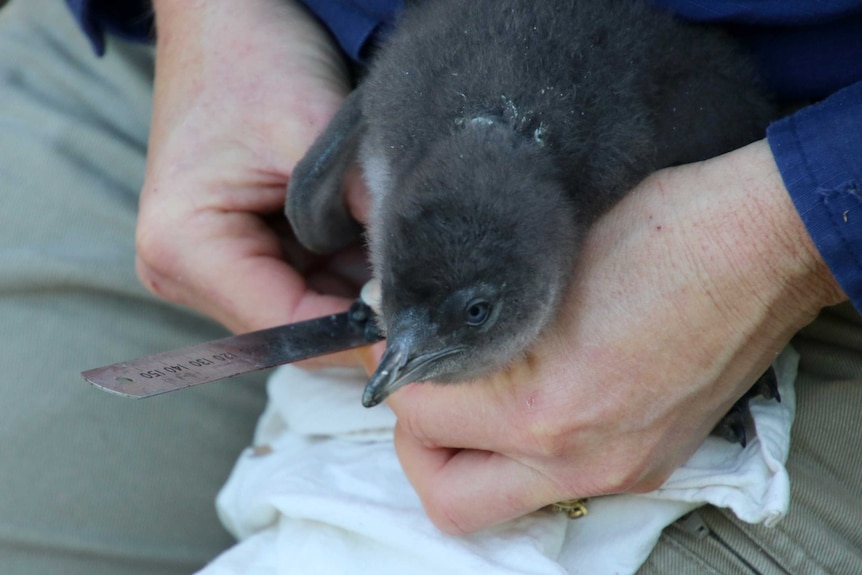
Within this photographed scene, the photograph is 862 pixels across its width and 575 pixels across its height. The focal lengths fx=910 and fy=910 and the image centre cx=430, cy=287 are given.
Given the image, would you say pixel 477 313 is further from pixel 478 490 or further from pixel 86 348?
pixel 86 348

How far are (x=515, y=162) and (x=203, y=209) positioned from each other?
2.50 ft

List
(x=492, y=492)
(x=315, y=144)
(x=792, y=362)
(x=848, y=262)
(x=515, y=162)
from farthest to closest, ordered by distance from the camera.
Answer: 1. (x=315, y=144)
2. (x=792, y=362)
3. (x=492, y=492)
4. (x=515, y=162)
5. (x=848, y=262)

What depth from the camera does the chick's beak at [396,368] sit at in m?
1.26

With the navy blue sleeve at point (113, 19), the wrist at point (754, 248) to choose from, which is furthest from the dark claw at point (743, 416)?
the navy blue sleeve at point (113, 19)

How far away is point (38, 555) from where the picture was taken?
1876 millimetres

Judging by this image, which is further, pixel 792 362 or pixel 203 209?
pixel 203 209

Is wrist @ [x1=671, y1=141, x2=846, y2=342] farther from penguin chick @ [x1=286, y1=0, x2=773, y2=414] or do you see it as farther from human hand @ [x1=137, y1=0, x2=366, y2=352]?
human hand @ [x1=137, y1=0, x2=366, y2=352]

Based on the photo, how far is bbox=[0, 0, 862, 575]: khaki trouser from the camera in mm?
1915

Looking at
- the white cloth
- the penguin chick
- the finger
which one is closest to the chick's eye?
the penguin chick

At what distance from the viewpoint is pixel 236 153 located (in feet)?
5.85

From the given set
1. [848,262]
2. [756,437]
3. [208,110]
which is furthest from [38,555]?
[848,262]

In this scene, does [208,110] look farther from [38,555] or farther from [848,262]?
[848,262]

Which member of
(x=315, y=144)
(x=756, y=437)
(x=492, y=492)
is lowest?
(x=492, y=492)

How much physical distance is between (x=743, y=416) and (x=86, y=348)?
4.49 ft
